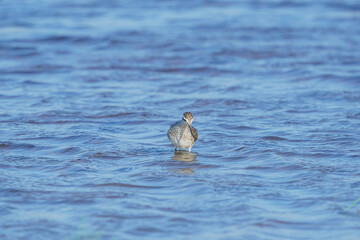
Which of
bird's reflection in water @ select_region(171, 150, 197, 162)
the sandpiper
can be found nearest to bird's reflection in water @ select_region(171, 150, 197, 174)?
bird's reflection in water @ select_region(171, 150, 197, 162)

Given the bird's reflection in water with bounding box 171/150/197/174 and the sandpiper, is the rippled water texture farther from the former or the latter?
the sandpiper

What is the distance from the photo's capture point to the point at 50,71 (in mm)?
15500

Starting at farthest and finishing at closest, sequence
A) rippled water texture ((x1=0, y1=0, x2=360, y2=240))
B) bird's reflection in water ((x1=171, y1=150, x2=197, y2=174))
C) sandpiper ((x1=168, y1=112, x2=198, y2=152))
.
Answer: sandpiper ((x1=168, y1=112, x2=198, y2=152)), bird's reflection in water ((x1=171, y1=150, x2=197, y2=174)), rippled water texture ((x1=0, y1=0, x2=360, y2=240))

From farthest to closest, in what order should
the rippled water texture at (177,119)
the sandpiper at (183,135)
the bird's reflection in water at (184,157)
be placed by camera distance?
the sandpiper at (183,135), the bird's reflection in water at (184,157), the rippled water texture at (177,119)

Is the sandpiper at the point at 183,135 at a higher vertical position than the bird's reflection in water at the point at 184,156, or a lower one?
higher

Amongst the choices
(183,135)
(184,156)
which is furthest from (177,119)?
(183,135)

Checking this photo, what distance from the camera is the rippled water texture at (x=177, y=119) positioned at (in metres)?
6.32

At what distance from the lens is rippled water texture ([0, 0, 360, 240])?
632cm

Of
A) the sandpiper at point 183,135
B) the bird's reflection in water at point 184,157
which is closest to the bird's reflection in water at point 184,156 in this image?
the bird's reflection in water at point 184,157

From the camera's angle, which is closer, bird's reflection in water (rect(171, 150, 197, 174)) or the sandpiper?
bird's reflection in water (rect(171, 150, 197, 174))

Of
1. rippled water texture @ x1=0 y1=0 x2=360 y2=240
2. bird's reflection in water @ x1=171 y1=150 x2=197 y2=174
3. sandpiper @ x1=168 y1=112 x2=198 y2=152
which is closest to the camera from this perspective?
rippled water texture @ x1=0 y1=0 x2=360 y2=240

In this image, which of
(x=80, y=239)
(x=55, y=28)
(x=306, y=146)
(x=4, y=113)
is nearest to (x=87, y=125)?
(x=4, y=113)

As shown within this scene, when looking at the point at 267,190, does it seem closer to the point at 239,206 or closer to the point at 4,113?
the point at 239,206

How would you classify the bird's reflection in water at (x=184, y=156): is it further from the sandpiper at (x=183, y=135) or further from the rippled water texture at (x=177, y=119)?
the sandpiper at (x=183, y=135)
